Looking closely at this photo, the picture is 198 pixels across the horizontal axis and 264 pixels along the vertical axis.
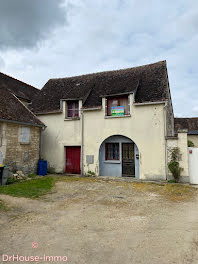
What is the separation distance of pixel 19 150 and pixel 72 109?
431 centimetres

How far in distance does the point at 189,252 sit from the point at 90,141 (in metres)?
8.57

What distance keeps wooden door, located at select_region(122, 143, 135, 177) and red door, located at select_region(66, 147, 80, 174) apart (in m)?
3.04

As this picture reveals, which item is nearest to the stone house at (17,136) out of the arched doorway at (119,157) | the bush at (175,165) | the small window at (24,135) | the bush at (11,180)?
the small window at (24,135)

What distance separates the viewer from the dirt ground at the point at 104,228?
304 cm

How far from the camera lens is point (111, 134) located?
10711 mm

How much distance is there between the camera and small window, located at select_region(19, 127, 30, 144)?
1023 centimetres

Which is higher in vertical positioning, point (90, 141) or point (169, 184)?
point (90, 141)

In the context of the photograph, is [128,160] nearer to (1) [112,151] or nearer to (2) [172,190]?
(1) [112,151]

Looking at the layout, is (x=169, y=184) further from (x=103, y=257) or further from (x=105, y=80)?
(x=105, y=80)

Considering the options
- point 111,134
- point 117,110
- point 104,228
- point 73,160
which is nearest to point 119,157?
point 111,134

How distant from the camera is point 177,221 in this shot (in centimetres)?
444

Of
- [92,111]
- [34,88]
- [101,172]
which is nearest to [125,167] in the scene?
[101,172]

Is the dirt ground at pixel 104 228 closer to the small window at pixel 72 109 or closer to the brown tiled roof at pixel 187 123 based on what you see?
the small window at pixel 72 109

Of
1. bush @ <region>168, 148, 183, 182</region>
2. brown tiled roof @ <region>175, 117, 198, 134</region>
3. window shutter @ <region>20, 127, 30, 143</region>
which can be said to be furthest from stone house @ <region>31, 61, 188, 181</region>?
brown tiled roof @ <region>175, 117, 198, 134</region>
